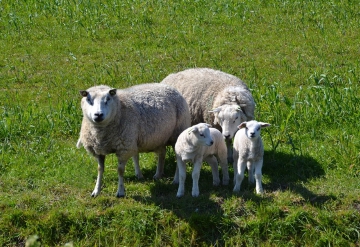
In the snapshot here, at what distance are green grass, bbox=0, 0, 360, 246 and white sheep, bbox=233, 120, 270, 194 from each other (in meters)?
0.24

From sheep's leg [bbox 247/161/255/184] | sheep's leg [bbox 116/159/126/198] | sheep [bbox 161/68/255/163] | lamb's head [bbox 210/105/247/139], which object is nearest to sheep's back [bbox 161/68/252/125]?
sheep [bbox 161/68/255/163]

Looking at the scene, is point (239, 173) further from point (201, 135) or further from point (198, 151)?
point (201, 135)

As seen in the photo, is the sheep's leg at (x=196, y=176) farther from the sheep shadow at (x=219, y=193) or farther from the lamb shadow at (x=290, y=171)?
the lamb shadow at (x=290, y=171)

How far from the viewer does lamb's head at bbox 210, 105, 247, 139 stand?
29.6 feet

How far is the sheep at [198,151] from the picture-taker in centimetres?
796

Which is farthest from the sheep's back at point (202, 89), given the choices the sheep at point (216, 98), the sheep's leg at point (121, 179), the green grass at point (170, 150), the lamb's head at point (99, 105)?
the lamb's head at point (99, 105)

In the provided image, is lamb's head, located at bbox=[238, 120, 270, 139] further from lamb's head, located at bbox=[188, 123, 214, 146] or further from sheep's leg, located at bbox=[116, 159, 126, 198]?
sheep's leg, located at bbox=[116, 159, 126, 198]

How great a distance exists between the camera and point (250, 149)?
8156 mm

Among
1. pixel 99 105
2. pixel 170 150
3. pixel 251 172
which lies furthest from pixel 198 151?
pixel 170 150

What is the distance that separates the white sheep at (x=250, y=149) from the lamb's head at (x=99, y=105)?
1.62m

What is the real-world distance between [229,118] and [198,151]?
1086mm

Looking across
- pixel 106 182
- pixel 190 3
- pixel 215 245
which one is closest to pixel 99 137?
pixel 106 182

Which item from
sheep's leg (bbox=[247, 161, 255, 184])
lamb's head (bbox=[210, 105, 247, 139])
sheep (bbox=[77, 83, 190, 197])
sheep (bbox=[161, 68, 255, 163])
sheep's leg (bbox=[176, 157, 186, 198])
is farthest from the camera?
sheep (bbox=[161, 68, 255, 163])

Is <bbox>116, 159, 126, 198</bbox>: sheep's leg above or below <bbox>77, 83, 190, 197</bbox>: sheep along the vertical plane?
below
